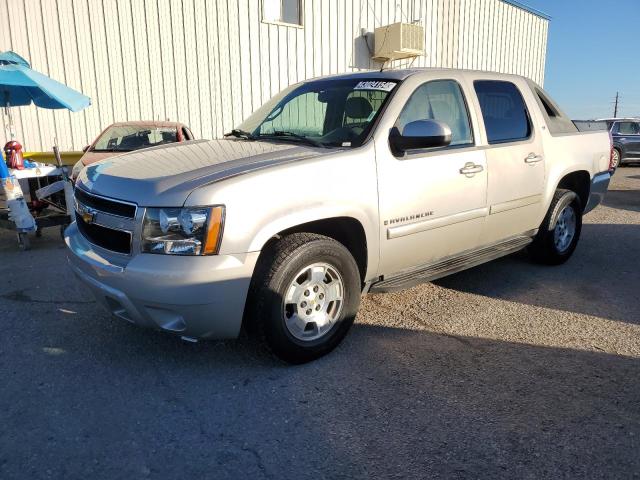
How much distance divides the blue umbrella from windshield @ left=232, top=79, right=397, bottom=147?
4.49 metres

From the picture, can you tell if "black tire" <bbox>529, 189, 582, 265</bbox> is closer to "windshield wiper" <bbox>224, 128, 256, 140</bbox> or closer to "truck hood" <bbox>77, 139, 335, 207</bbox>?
"truck hood" <bbox>77, 139, 335, 207</bbox>

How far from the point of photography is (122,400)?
2.94 m

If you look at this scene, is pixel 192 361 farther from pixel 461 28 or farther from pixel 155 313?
pixel 461 28

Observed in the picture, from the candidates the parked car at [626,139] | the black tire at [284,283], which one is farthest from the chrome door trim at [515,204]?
the parked car at [626,139]

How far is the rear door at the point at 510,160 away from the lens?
14.0 feet

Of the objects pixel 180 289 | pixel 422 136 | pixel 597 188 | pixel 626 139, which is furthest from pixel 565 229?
pixel 626 139

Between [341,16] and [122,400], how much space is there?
509 inches

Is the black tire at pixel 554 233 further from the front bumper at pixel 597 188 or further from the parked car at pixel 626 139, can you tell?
the parked car at pixel 626 139

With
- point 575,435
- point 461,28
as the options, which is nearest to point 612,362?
point 575,435

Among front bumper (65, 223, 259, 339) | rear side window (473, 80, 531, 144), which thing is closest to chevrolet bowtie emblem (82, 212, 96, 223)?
front bumper (65, 223, 259, 339)

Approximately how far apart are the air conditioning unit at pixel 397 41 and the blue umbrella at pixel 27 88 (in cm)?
863

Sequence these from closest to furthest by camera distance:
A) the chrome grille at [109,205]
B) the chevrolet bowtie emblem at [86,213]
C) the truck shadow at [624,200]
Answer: the chrome grille at [109,205], the chevrolet bowtie emblem at [86,213], the truck shadow at [624,200]

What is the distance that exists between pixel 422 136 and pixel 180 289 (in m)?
1.84

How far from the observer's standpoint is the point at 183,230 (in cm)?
278
